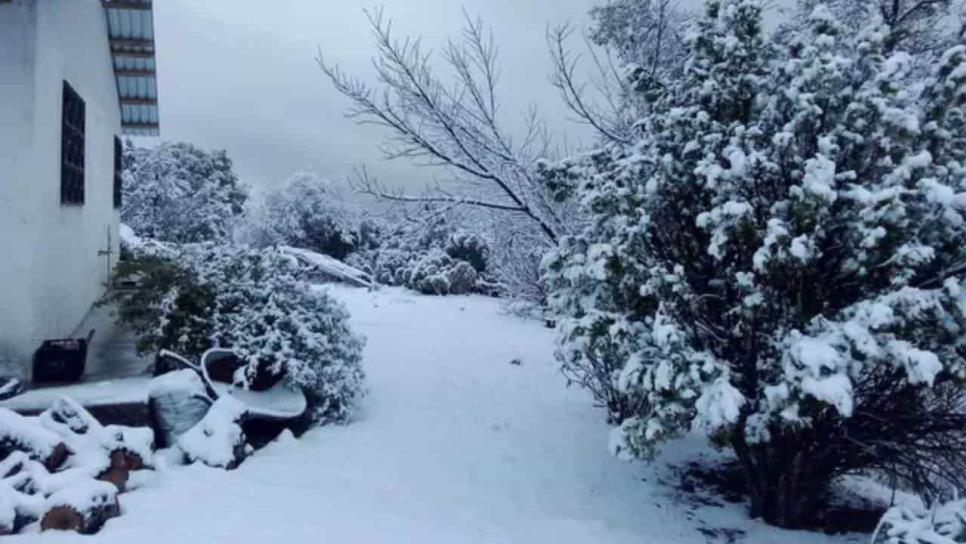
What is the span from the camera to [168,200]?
864 inches

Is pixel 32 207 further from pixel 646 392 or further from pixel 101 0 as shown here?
pixel 646 392

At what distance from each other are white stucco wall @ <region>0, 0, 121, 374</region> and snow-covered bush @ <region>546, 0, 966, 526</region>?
15.1 feet

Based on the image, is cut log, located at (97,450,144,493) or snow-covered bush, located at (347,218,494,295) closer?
cut log, located at (97,450,144,493)

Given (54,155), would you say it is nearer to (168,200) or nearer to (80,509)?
(80,509)

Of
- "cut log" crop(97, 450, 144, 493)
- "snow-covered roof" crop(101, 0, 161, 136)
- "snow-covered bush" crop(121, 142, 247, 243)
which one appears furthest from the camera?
"snow-covered bush" crop(121, 142, 247, 243)

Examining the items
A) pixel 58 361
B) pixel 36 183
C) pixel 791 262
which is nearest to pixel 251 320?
pixel 58 361

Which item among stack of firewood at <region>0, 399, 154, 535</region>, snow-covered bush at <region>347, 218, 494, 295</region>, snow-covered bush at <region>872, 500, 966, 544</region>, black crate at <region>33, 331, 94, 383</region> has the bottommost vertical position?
snow-covered bush at <region>872, 500, 966, 544</region>

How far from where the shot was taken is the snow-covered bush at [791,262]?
366 cm

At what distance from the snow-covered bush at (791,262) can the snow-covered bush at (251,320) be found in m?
2.82

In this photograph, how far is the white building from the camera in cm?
543

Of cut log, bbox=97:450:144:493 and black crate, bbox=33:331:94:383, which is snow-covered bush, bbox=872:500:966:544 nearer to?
cut log, bbox=97:450:144:493

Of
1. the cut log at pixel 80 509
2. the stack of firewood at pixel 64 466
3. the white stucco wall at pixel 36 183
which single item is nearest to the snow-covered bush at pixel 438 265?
the white stucco wall at pixel 36 183

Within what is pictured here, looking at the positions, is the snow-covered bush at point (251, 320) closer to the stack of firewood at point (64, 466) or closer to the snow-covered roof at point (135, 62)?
the stack of firewood at point (64, 466)

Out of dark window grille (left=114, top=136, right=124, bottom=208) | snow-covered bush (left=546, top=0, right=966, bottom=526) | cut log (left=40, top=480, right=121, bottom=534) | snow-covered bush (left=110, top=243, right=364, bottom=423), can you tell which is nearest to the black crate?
snow-covered bush (left=110, top=243, right=364, bottom=423)
